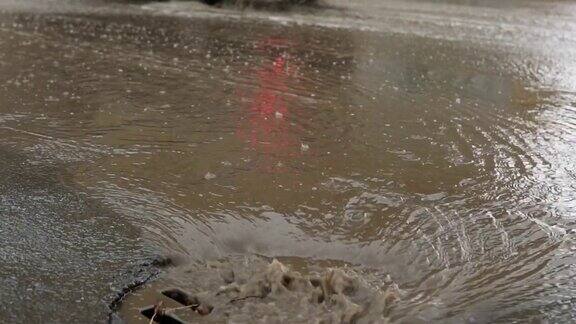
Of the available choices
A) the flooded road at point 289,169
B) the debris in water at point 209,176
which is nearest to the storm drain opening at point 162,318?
the flooded road at point 289,169

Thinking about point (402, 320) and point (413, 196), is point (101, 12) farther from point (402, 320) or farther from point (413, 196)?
point (402, 320)

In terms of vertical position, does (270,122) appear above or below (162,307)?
above

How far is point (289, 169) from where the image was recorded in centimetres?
565

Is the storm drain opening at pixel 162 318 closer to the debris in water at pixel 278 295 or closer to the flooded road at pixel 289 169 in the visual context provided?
the debris in water at pixel 278 295

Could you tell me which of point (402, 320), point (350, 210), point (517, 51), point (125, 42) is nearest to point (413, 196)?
point (350, 210)

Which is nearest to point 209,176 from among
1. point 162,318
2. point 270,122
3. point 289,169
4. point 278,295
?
point 289,169

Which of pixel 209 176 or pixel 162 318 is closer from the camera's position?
pixel 162 318

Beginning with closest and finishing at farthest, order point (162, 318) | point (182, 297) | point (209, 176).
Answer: point (162, 318) < point (182, 297) < point (209, 176)

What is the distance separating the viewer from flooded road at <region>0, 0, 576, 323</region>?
4016 mm

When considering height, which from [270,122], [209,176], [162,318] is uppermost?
[270,122]

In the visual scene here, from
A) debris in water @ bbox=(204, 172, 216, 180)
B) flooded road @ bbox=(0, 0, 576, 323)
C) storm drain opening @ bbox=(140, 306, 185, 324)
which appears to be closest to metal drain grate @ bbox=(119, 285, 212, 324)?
storm drain opening @ bbox=(140, 306, 185, 324)

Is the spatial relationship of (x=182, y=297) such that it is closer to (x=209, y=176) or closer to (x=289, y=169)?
(x=209, y=176)

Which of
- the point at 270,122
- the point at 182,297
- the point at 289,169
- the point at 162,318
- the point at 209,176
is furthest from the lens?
the point at 270,122

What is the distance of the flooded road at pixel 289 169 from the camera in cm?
402
